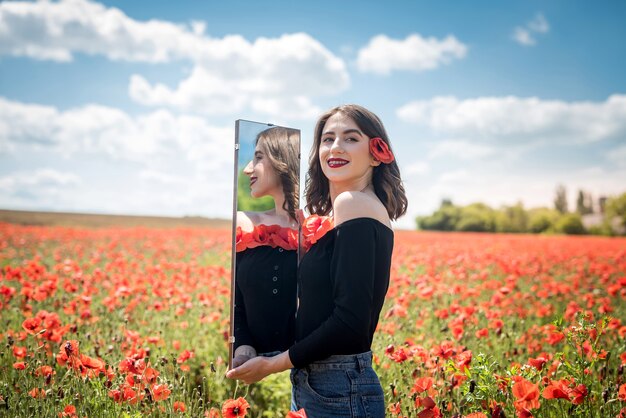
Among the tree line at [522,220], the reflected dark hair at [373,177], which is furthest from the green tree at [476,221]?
the reflected dark hair at [373,177]

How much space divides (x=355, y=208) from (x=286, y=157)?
0.43 metres

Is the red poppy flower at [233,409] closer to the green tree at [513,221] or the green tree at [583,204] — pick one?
the green tree at [513,221]

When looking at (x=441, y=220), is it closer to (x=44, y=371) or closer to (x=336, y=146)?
(x=44, y=371)

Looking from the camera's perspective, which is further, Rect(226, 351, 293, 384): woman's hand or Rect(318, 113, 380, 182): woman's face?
Rect(318, 113, 380, 182): woman's face

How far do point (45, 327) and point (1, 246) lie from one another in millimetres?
9185

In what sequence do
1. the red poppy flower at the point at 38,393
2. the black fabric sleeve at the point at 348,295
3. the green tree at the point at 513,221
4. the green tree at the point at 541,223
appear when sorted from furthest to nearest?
the green tree at the point at 513,221 < the green tree at the point at 541,223 < the red poppy flower at the point at 38,393 < the black fabric sleeve at the point at 348,295

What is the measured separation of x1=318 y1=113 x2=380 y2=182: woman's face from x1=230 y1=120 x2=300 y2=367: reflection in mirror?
15 cm

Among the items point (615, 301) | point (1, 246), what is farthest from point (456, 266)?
point (1, 246)

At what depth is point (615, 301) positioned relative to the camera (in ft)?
24.3

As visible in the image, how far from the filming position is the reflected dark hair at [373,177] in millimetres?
2199

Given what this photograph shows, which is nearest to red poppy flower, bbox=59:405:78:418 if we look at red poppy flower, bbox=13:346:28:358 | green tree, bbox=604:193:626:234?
red poppy flower, bbox=13:346:28:358

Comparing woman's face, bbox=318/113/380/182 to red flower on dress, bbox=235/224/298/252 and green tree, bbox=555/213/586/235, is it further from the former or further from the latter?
green tree, bbox=555/213/586/235

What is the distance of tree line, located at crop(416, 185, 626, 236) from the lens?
41.5 meters

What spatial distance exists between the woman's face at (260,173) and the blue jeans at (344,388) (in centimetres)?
72
